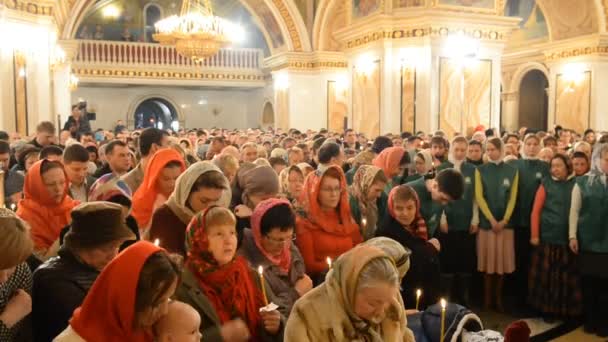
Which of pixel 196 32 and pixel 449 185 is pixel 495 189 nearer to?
pixel 449 185

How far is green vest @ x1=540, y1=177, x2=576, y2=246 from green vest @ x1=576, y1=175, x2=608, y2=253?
0.19 metres

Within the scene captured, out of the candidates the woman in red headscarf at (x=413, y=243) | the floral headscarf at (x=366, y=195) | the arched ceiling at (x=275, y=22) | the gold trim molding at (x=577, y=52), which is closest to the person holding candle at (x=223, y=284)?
the woman in red headscarf at (x=413, y=243)

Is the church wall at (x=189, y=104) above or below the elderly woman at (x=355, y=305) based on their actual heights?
above

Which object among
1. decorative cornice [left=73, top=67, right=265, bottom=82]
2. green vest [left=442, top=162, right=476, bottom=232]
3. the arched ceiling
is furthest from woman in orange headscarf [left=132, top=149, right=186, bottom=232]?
decorative cornice [left=73, top=67, right=265, bottom=82]

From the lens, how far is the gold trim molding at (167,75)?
23125 mm

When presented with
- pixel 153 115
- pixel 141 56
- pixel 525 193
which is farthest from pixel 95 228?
pixel 153 115

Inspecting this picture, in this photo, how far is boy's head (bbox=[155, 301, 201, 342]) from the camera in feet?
6.21

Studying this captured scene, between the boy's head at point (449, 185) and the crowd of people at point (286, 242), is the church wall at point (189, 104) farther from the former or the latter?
the boy's head at point (449, 185)

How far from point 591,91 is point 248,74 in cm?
1431

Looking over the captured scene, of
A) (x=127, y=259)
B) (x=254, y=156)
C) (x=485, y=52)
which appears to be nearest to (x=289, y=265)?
(x=127, y=259)

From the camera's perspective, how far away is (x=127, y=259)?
1.86m

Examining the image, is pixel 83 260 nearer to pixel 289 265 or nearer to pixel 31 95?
pixel 289 265

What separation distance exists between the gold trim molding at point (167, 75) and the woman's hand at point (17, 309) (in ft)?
73.1

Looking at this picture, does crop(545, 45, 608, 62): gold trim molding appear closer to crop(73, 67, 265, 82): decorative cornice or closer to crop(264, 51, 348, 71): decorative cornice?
crop(264, 51, 348, 71): decorative cornice
